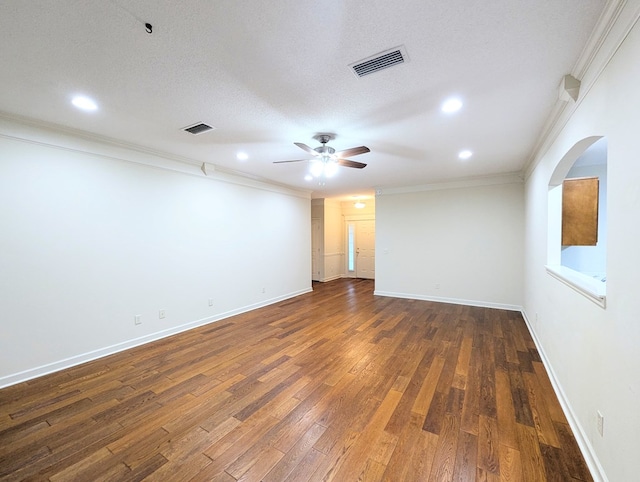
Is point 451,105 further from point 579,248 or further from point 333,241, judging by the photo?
point 333,241

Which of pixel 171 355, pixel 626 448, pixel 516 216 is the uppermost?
pixel 516 216

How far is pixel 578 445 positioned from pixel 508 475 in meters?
0.69

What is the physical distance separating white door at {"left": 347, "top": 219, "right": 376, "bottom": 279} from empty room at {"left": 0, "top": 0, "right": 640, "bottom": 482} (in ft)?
13.8

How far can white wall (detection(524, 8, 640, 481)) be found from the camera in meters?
1.27

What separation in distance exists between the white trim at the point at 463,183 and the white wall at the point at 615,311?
349 centimetres

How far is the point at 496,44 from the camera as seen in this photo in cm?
169

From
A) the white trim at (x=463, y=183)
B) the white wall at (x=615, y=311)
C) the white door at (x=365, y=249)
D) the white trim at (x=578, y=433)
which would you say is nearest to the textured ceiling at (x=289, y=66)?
the white wall at (x=615, y=311)

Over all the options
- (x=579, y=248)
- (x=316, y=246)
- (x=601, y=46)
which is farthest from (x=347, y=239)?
(x=601, y=46)

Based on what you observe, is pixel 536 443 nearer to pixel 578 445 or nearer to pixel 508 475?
pixel 578 445

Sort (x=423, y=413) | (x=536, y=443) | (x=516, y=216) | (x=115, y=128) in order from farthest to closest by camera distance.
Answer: (x=516, y=216), (x=115, y=128), (x=423, y=413), (x=536, y=443)

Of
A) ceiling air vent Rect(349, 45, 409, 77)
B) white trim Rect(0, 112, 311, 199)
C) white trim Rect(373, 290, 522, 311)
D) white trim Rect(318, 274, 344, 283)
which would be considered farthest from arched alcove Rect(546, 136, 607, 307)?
white trim Rect(318, 274, 344, 283)

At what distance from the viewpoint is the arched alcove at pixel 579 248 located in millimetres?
2010

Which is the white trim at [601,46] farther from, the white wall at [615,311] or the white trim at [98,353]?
the white trim at [98,353]

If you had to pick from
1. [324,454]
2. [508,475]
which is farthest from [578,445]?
[324,454]
